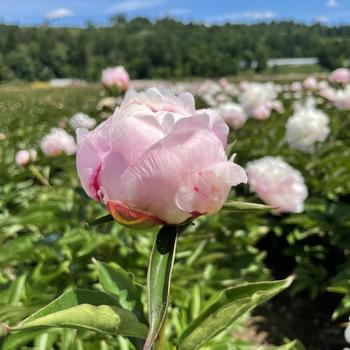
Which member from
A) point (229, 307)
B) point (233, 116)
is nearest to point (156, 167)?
point (229, 307)

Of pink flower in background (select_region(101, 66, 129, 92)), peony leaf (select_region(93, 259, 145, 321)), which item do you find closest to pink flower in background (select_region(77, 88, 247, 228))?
peony leaf (select_region(93, 259, 145, 321))

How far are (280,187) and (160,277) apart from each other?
A: 1.36 m

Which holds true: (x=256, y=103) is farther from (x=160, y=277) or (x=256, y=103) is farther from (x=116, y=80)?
(x=160, y=277)

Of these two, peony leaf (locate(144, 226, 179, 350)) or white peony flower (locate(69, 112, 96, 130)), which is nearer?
peony leaf (locate(144, 226, 179, 350))

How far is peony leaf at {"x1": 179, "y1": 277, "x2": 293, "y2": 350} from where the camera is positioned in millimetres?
763

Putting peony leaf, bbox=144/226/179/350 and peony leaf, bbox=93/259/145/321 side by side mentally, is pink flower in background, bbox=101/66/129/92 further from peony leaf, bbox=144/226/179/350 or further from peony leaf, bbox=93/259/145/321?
peony leaf, bbox=144/226/179/350

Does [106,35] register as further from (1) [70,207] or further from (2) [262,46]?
(1) [70,207]

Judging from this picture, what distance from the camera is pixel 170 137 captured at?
2.05 ft

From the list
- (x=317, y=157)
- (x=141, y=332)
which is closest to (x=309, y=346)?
(x=317, y=157)

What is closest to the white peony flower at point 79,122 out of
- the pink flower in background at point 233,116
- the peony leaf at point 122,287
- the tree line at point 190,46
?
the peony leaf at point 122,287

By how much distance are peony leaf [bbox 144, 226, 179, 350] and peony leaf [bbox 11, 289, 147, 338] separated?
10cm

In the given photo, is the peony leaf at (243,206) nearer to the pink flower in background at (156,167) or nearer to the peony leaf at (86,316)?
the pink flower in background at (156,167)

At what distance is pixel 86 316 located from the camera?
0.67 m

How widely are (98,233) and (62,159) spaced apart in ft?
7.21
